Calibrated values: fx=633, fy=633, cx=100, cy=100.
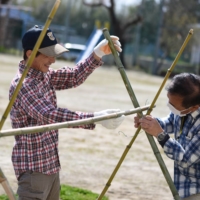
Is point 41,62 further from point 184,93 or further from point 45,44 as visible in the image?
point 184,93

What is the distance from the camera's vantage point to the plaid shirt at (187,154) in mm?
4184

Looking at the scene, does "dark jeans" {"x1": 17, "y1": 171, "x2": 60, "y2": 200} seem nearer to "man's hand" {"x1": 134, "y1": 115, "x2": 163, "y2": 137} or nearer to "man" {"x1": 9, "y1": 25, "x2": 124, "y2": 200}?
"man" {"x1": 9, "y1": 25, "x2": 124, "y2": 200}

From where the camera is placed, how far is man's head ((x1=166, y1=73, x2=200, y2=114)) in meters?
4.23

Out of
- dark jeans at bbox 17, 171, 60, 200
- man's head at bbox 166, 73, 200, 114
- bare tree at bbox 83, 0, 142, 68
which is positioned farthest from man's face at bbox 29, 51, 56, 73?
bare tree at bbox 83, 0, 142, 68

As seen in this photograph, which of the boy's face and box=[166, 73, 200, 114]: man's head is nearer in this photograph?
box=[166, 73, 200, 114]: man's head

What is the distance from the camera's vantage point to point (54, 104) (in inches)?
185

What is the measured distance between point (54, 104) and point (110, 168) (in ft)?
12.2

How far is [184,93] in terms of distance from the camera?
13.9ft

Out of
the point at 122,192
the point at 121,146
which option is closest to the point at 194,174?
the point at 122,192

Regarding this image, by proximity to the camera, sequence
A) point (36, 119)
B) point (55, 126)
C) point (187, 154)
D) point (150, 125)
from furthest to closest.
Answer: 1. point (36, 119)
2. point (150, 125)
3. point (187, 154)
4. point (55, 126)

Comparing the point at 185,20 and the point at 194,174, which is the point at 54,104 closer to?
the point at 194,174

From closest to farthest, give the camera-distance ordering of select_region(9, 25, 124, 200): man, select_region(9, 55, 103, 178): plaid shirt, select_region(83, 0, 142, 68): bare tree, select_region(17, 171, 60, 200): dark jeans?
select_region(9, 55, 103, 178): plaid shirt
select_region(9, 25, 124, 200): man
select_region(17, 171, 60, 200): dark jeans
select_region(83, 0, 142, 68): bare tree

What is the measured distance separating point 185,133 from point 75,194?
2570 mm

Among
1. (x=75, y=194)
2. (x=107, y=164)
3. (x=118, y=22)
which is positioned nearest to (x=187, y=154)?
(x=75, y=194)
